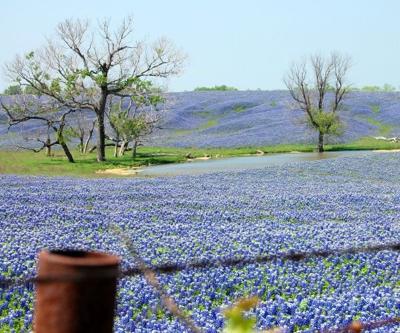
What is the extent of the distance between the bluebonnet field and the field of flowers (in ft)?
85.3

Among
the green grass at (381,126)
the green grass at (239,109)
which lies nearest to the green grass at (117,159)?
the green grass at (381,126)

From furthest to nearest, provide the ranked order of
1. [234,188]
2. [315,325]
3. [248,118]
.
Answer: [248,118]
[234,188]
[315,325]

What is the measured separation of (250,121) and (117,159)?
28774mm

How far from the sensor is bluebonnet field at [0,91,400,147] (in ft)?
183

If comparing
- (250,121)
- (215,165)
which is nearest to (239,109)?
(250,121)

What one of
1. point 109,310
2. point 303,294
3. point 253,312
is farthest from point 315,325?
point 109,310

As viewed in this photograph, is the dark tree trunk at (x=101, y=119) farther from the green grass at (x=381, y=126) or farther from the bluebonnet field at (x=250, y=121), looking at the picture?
the green grass at (x=381, y=126)

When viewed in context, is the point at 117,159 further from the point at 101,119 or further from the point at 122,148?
the point at 122,148

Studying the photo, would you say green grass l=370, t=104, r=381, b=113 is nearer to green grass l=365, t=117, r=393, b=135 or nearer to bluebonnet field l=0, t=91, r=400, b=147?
bluebonnet field l=0, t=91, r=400, b=147

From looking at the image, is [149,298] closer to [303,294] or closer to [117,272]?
[303,294]

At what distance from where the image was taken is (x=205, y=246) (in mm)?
10672

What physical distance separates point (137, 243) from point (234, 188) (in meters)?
12.0

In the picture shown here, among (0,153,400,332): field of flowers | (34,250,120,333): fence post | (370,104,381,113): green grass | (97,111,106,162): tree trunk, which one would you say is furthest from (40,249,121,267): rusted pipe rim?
(370,104,381,113): green grass

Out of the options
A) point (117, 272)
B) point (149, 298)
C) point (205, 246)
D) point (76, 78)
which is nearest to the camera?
point (117, 272)
